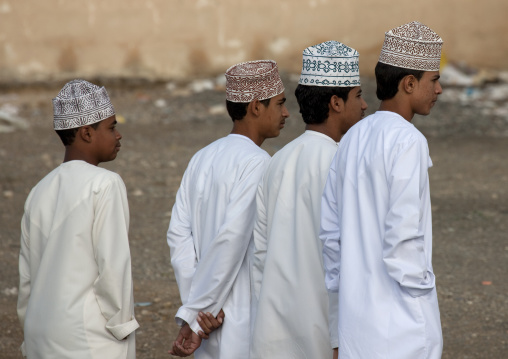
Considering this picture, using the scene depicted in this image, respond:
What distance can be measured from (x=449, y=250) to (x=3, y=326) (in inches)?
132

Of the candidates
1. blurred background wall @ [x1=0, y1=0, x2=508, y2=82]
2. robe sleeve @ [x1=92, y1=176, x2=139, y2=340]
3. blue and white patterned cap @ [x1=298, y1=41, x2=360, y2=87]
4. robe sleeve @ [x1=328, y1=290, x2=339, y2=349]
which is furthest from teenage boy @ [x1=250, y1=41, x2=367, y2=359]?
blurred background wall @ [x1=0, y1=0, x2=508, y2=82]

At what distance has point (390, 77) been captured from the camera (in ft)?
9.10

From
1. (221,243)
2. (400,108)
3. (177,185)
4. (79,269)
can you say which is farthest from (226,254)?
(177,185)

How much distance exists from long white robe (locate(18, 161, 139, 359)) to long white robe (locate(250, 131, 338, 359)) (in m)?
0.51

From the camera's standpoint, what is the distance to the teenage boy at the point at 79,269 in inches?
118

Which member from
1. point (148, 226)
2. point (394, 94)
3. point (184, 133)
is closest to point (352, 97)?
point (394, 94)

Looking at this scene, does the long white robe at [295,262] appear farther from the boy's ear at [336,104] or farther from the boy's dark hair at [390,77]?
the boy's dark hair at [390,77]

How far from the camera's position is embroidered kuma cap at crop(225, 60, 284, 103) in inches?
134

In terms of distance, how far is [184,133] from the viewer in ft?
35.6

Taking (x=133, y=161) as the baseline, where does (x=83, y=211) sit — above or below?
above

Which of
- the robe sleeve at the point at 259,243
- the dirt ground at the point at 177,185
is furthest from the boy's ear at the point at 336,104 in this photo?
the dirt ground at the point at 177,185

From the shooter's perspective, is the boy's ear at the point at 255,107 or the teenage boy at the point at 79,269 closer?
the teenage boy at the point at 79,269

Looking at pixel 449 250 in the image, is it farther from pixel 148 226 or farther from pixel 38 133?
pixel 38 133

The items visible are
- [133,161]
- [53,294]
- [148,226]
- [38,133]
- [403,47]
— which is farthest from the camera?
[38,133]
